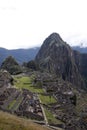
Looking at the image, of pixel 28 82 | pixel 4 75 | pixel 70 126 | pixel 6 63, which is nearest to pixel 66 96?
pixel 28 82

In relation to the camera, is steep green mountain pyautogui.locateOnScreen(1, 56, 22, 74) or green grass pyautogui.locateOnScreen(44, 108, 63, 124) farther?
steep green mountain pyautogui.locateOnScreen(1, 56, 22, 74)

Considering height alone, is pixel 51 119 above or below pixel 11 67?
below

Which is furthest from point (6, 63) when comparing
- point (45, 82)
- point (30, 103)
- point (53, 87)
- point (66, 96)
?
point (30, 103)

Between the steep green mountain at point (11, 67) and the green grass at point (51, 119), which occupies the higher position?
the steep green mountain at point (11, 67)

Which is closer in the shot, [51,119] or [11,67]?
[51,119]

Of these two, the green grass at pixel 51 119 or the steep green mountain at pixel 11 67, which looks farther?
the steep green mountain at pixel 11 67

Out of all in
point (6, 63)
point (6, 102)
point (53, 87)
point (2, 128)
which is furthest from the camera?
point (6, 63)

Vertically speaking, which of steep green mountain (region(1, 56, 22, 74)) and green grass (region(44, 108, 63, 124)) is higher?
steep green mountain (region(1, 56, 22, 74))

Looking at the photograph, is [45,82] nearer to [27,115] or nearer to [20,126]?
[27,115]

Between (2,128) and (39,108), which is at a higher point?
(2,128)

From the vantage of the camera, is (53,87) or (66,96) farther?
(53,87)

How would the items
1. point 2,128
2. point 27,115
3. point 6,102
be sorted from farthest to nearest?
point 6,102
point 27,115
point 2,128
